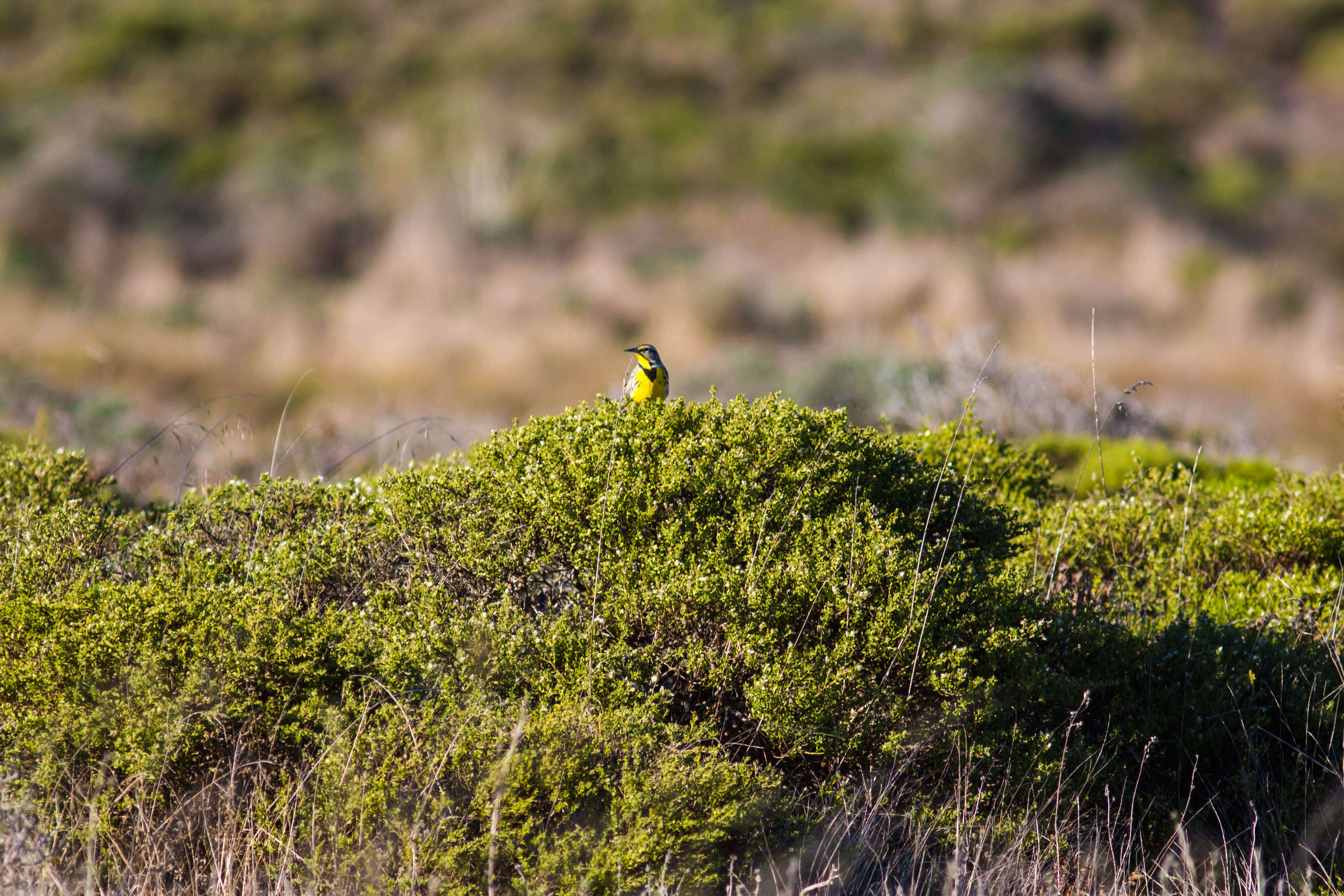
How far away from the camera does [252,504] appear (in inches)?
152

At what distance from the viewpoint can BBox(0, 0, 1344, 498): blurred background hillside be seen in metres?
13.3

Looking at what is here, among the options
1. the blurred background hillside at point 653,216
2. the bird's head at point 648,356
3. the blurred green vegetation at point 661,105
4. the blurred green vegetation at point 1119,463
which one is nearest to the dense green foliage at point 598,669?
the blurred background hillside at point 653,216

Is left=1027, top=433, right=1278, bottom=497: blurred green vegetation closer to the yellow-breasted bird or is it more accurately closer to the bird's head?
the bird's head

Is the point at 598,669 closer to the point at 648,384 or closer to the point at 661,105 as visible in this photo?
the point at 648,384

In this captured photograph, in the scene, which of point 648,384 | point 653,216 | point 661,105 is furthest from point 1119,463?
point 661,105

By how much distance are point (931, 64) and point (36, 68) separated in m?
27.7

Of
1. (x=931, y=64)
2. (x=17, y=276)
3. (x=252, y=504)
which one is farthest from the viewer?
(x=931, y=64)

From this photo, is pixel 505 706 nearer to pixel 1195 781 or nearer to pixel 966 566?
pixel 966 566

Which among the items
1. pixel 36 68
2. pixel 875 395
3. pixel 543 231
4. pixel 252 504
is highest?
pixel 36 68

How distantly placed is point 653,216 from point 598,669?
78.7 feet

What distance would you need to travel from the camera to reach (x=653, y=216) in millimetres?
26188

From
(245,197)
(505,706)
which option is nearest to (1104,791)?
(505,706)

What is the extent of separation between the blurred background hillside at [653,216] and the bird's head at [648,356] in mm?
910

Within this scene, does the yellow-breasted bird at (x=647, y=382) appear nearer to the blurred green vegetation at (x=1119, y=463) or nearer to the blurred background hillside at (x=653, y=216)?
the blurred background hillside at (x=653, y=216)
